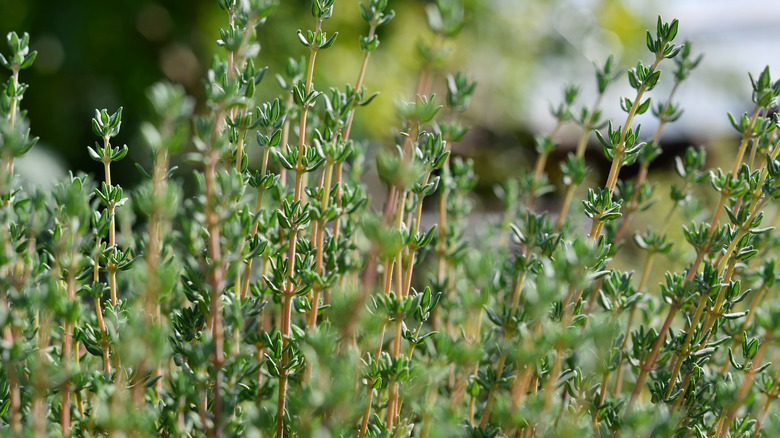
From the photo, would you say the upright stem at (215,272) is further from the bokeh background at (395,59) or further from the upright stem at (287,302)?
the bokeh background at (395,59)

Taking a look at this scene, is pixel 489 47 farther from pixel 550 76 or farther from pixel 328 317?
pixel 328 317

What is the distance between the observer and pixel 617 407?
586mm

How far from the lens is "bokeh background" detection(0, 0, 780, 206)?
2.76 metres

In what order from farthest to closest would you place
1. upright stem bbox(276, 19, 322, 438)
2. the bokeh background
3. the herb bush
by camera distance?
1. the bokeh background
2. upright stem bbox(276, 19, 322, 438)
3. the herb bush

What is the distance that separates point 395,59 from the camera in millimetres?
4059

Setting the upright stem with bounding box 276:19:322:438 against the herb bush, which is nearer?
the herb bush

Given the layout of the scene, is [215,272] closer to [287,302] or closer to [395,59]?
[287,302]

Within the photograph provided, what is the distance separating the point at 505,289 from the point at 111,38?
2.87 meters

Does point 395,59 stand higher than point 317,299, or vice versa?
point 395,59

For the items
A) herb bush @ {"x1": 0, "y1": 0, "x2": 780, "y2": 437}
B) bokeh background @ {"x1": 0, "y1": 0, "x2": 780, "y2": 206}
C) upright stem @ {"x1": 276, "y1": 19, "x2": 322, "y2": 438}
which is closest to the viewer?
herb bush @ {"x1": 0, "y1": 0, "x2": 780, "y2": 437}

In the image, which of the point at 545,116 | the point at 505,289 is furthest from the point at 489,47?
the point at 505,289

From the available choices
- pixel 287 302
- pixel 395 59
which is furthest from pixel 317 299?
pixel 395 59

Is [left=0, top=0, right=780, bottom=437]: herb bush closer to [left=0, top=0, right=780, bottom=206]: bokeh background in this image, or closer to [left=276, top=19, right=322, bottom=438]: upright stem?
[left=276, top=19, right=322, bottom=438]: upright stem

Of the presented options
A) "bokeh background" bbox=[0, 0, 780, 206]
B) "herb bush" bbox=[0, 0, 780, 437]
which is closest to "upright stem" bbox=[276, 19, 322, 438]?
"herb bush" bbox=[0, 0, 780, 437]
